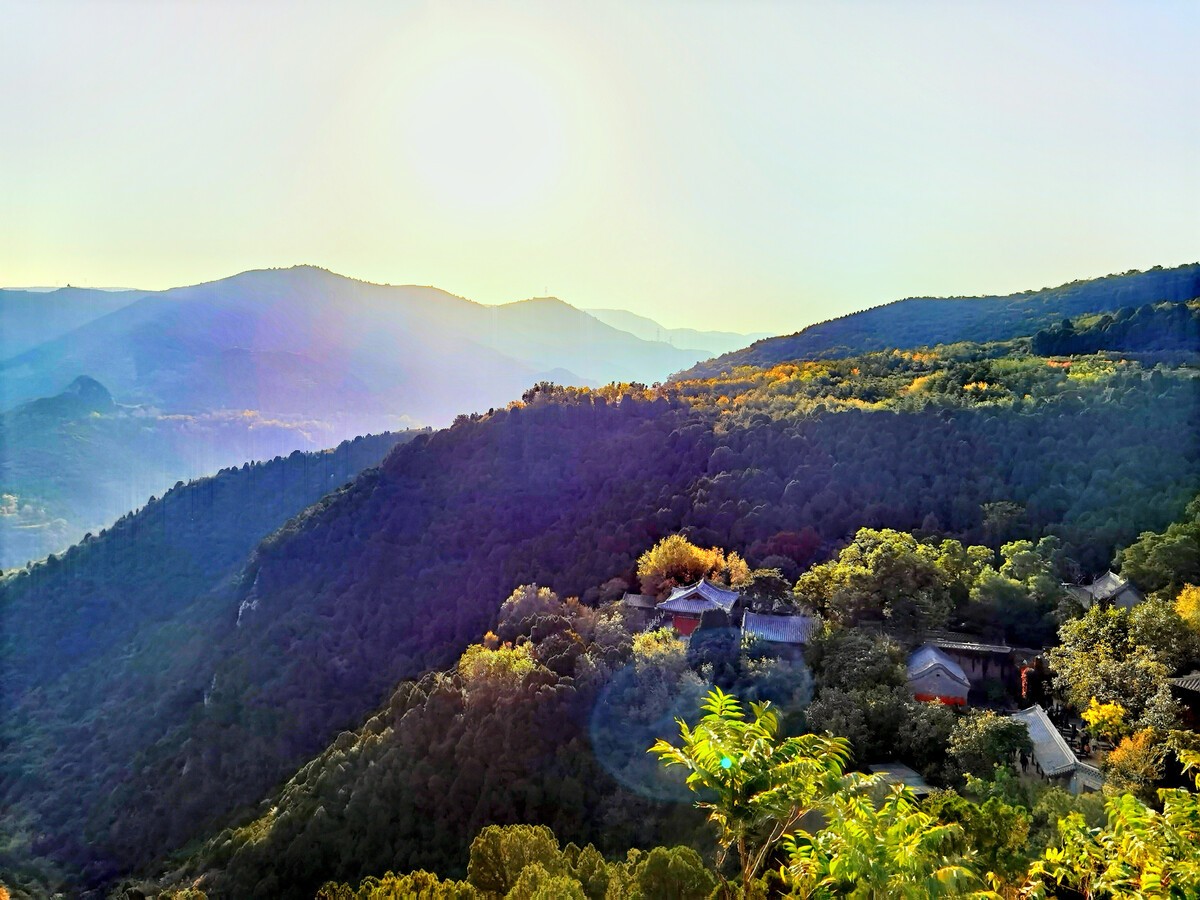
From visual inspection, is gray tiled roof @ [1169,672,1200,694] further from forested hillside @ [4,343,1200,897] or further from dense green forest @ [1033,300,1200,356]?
dense green forest @ [1033,300,1200,356]

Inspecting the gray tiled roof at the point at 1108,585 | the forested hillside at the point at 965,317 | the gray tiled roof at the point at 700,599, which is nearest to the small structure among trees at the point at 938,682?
the gray tiled roof at the point at 700,599

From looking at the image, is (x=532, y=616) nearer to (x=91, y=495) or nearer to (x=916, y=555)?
(x=916, y=555)

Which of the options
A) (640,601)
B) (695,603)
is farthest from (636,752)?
(640,601)

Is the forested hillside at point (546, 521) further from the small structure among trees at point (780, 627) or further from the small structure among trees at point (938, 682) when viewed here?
the small structure among trees at point (938, 682)

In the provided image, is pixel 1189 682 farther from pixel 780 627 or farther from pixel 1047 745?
pixel 780 627

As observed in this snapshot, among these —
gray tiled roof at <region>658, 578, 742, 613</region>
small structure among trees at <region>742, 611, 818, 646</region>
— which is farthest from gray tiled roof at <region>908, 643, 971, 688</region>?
gray tiled roof at <region>658, 578, 742, 613</region>

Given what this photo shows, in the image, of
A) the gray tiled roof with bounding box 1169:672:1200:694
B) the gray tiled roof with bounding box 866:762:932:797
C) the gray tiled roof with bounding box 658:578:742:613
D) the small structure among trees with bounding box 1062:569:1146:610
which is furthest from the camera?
the gray tiled roof with bounding box 658:578:742:613
